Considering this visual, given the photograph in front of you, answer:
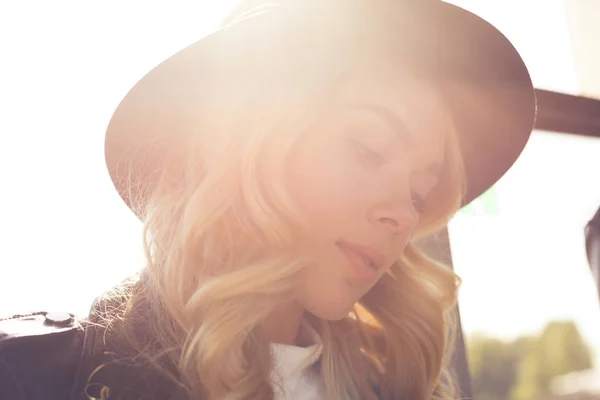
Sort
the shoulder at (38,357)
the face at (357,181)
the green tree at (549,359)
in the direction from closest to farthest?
the shoulder at (38,357) → the face at (357,181) → the green tree at (549,359)

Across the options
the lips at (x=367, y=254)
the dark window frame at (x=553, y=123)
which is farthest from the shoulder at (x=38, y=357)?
the dark window frame at (x=553, y=123)

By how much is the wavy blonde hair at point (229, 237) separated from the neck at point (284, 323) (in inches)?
1.4

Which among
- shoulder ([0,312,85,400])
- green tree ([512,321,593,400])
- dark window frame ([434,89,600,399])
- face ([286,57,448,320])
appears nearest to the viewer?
shoulder ([0,312,85,400])

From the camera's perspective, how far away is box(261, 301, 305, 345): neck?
0.55 m

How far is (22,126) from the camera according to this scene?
71 centimetres

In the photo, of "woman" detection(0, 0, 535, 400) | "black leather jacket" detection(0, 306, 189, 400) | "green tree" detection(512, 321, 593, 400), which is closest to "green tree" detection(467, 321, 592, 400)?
"green tree" detection(512, 321, 593, 400)

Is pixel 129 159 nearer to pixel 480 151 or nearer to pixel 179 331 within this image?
pixel 179 331

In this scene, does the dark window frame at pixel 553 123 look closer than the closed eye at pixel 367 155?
No

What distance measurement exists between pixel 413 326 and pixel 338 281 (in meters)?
0.24

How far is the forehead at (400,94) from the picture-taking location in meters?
0.54

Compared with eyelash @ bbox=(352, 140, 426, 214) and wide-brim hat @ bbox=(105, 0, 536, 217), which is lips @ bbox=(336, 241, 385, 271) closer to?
eyelash @ bbox=(352, 140, 426, 214)

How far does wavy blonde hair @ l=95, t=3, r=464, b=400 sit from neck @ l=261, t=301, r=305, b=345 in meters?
0.03

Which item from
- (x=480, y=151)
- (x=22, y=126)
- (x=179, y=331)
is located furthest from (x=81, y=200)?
(x=480, y=151)

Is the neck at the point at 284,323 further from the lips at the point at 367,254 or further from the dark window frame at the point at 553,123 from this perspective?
the dark window frame at the point at 553,123
